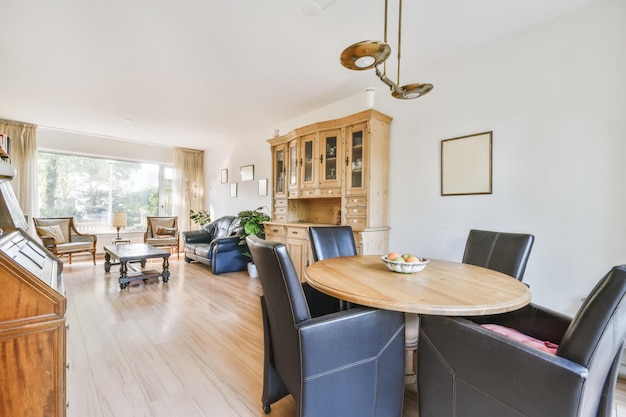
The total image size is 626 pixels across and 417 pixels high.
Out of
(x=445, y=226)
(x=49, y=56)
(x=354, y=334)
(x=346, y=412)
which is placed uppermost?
(x=49, y=56)

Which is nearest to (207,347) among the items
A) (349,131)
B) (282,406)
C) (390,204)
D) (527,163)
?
(282,406)

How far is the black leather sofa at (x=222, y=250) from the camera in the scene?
4.51 metres

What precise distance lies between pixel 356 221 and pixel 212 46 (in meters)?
2.23

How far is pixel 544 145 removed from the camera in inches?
87.2

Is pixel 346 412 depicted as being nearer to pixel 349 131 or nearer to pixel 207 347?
pixel 207 347

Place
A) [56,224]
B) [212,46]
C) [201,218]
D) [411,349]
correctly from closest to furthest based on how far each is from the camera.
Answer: [411,349] → [212,46] → [56,224] → [201,218]

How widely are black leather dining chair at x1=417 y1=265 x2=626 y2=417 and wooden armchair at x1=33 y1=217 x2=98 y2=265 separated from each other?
572 cm

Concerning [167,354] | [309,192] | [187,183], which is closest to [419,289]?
[167,354]

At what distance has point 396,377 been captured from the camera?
1.28 m

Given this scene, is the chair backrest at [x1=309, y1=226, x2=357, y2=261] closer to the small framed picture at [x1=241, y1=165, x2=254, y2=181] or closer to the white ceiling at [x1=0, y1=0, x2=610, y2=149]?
the white ceiling at [x1=0, y1=0, x2=610, y2=149]

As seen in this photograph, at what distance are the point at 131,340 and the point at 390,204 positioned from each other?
9.22 feet

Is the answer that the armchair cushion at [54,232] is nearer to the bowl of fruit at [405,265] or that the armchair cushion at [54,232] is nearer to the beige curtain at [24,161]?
the beige curtain at [24,161]

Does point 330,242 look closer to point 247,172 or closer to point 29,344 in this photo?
point 29,344

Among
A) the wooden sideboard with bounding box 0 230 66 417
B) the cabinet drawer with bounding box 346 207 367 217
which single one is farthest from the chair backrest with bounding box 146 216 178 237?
the wooden sideboard with bounding box 0 230 66 417
